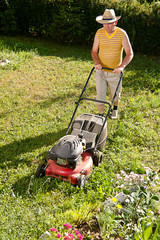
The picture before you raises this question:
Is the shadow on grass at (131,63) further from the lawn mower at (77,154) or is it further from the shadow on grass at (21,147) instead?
the lawn mower at (77,154)

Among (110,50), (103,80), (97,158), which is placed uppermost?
(110,50)

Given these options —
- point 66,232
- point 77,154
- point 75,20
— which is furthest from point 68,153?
point 75,20

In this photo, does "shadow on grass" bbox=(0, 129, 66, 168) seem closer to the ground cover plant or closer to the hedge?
the ground cover plant

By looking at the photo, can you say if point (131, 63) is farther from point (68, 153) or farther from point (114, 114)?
point (68, 153)

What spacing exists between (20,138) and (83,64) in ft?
12.6

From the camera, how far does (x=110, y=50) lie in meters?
4.11

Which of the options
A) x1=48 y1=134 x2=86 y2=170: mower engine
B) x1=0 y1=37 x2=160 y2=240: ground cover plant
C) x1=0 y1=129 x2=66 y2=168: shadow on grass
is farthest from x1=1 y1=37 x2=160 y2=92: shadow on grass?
x1=48 y1=134 x2=86 y2=170: mower engine

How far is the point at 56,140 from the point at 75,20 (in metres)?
5.92

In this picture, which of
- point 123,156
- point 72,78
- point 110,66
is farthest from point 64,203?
point 72,78

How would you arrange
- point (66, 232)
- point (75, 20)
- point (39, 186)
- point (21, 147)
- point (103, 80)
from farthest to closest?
point (75, 20) < point (103, 80) < point (21, 147) < point (39, 186) < point (66, 232)

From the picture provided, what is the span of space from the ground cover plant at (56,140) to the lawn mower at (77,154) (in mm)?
141

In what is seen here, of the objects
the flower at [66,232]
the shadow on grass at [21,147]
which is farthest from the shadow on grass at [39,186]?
the flower at [66,232]

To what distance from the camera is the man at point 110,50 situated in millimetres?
3892

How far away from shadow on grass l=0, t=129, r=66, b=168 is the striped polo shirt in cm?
145
